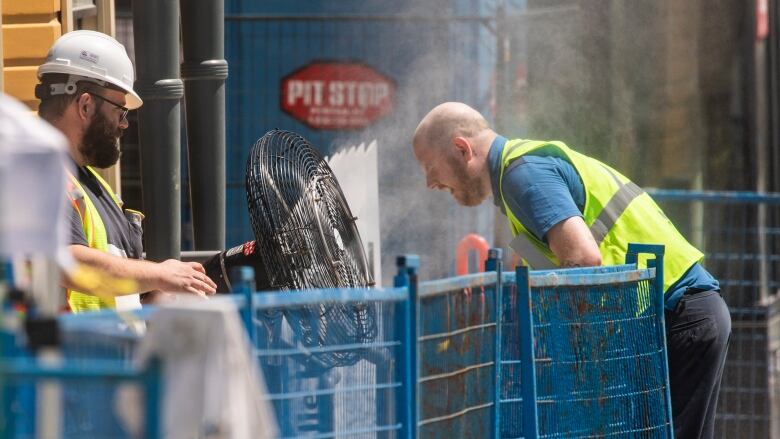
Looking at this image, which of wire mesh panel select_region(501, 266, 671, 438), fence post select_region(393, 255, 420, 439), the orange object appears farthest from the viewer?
the orange object

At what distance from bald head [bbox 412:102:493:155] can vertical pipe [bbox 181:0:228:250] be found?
Answer: 44.7 inches

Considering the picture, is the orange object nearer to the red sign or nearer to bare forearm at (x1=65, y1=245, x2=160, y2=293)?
the red sign

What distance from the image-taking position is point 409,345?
3344 millimetres

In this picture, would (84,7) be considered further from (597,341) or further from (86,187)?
(597,341)

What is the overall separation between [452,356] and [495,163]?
1294 millimetres

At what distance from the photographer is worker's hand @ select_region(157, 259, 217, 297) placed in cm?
415

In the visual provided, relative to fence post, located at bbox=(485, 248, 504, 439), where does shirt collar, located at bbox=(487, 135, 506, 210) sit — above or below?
above

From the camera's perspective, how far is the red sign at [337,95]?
10.7 metres

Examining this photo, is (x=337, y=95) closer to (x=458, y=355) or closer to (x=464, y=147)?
(x=464, y=147)

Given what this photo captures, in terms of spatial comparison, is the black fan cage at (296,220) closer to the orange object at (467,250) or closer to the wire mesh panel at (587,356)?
the wire mesh panel at (587,356)

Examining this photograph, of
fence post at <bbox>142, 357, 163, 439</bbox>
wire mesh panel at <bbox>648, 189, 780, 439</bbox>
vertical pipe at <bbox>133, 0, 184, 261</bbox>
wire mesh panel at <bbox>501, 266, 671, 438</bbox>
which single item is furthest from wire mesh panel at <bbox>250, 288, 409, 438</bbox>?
wire mesh panel at <bbox>648, 189, 780, 439</bbox>

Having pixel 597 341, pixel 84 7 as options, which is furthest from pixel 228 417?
pixel 84 7

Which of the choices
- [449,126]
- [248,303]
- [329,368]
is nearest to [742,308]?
[449,126]

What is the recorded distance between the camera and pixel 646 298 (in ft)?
14.5
